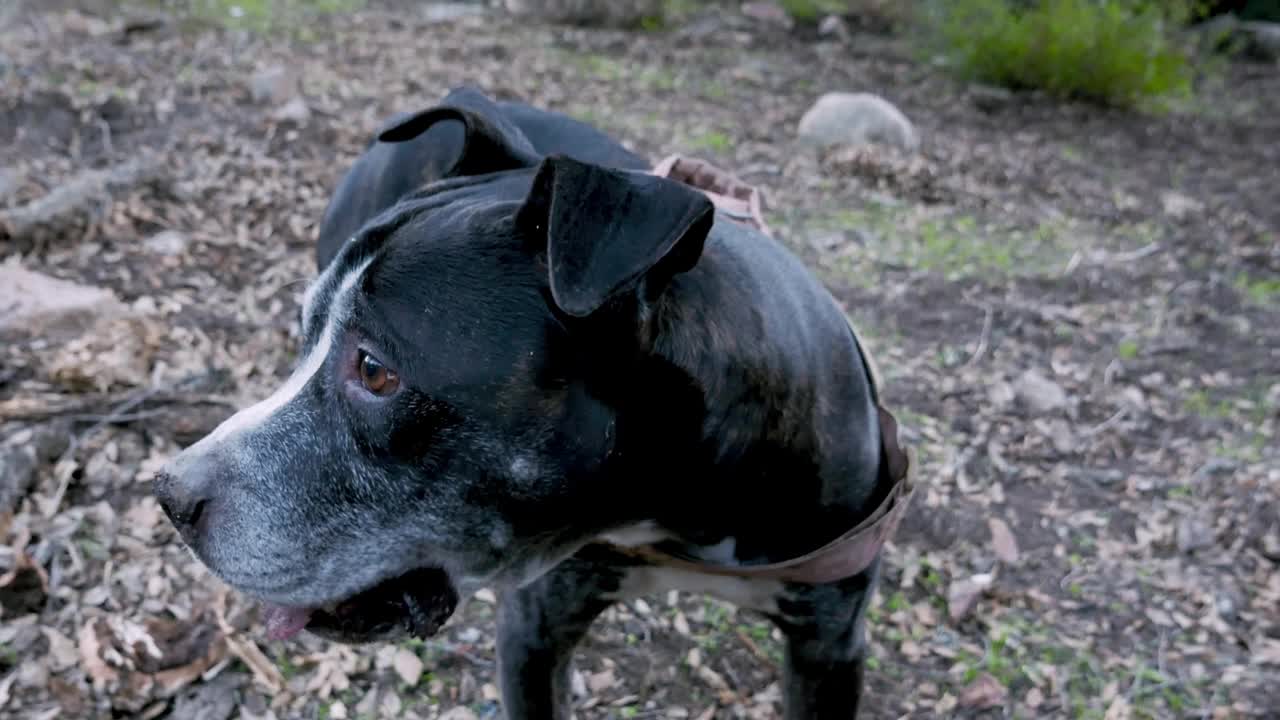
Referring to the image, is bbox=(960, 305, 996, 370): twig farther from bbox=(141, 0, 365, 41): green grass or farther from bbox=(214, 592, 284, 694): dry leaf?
bbox=(141, 0, 365, 41): green grass

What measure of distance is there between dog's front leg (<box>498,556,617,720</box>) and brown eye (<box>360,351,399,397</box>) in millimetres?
751

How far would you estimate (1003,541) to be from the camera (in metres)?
3.76

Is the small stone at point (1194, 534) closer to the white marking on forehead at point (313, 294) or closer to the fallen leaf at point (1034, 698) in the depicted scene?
the fallen leaf at point (1034, 698)

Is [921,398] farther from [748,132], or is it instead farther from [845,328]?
[748,132]

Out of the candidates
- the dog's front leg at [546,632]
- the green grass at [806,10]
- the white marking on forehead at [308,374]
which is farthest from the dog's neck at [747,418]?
the green grass at [806,10]

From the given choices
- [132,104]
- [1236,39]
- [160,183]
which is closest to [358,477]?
[160,183]

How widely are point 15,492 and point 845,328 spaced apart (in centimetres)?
249

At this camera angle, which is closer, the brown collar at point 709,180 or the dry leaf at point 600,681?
the brown collar at point 709,180

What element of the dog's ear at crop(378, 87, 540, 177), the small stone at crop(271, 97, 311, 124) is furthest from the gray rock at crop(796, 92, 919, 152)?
the dog's ear at crop(378, 87, 540, 177)

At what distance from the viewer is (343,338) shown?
202 cm

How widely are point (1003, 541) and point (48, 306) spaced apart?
3478 millimetres

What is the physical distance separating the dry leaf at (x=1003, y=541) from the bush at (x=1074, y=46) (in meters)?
6.60

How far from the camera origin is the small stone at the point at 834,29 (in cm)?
1280

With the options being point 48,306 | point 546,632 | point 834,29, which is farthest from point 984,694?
point 834,29
